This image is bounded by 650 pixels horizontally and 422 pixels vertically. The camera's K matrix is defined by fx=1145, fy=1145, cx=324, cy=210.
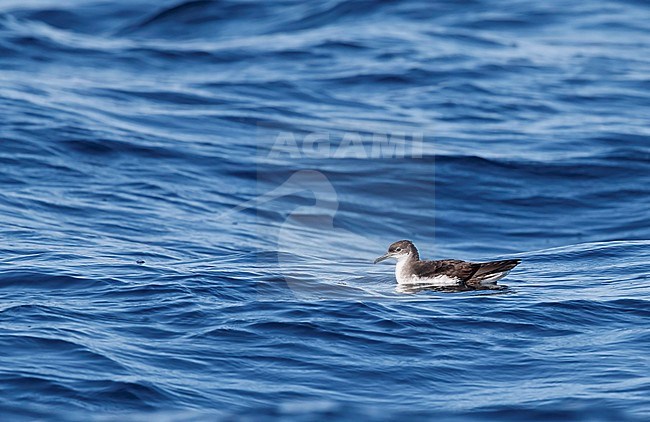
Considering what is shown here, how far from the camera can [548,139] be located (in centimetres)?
1950

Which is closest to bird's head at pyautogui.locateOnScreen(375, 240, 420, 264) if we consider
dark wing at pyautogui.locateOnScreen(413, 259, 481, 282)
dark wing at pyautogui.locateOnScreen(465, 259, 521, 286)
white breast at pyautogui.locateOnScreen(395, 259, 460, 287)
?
white breast at pyautogui.locateOnScreen(395, 259, 460, 287)

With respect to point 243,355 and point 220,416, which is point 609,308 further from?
point 220,416

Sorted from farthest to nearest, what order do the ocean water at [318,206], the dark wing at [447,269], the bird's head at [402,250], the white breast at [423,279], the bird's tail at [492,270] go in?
1. the bird's head at [402,250]
2. the white breast at [423,279]
3. the dark wing at [447,269]
4. the bird's tail at [492,270]
5. the ocean water at [318,206]

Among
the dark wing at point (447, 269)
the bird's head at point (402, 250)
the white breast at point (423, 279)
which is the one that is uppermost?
the bird's head at point (402, 250)

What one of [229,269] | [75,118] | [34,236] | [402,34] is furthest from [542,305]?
[402,34]

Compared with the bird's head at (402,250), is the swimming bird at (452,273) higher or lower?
lower

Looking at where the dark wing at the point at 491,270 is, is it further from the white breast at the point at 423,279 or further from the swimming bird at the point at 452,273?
the white breast at the point at 423,279

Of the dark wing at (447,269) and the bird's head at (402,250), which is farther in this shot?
the bird's head at (402,250)

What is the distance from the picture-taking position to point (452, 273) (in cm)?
1131

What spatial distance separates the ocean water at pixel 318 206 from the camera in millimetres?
8727

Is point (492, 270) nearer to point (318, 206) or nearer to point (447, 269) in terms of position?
point (447, 269)

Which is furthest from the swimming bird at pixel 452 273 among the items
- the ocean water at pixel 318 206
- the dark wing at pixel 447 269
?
the ocean water at pixel 318 206

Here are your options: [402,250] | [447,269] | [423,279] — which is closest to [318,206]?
[402,250]

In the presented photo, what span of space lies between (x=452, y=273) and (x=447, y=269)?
0.28 feet
